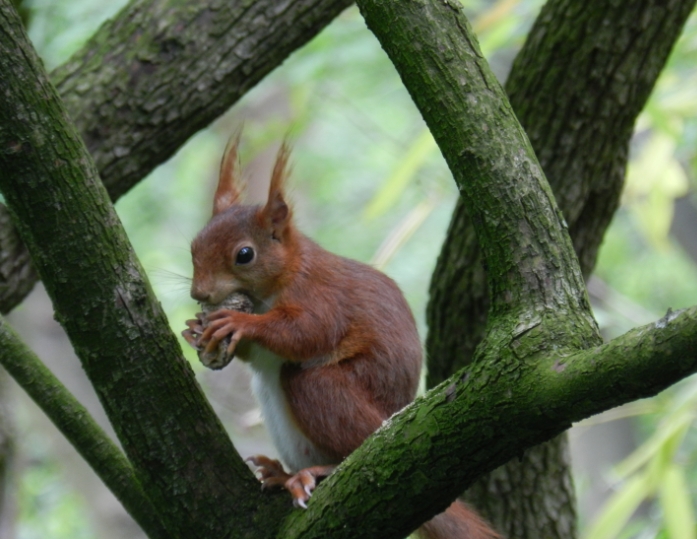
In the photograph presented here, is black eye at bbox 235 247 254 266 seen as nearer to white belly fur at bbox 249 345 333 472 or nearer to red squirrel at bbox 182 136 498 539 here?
red squirrel at bbox 182 136 498 539

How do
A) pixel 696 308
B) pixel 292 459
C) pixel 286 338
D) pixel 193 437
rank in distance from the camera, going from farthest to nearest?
1. pixel 292 459
2. pixel 286 338
3. pixel 193 437
4. pixel 696 308

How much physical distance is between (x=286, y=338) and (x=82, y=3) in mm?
2691

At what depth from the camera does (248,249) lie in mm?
2943

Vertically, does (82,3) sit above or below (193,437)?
above

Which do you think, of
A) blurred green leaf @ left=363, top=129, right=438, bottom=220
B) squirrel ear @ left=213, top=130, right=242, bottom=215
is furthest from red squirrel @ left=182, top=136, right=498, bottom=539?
blurred green leaf @ left=363, top=129, right=438, bottom=220

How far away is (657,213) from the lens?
4629 millimetres

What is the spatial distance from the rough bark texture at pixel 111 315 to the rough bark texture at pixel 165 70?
1.48m

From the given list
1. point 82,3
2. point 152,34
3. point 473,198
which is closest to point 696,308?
point 473,198

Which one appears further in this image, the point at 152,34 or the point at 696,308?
the point at 152,34

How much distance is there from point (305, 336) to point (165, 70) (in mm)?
1411

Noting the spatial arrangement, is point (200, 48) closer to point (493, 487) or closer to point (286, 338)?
point (286, 338)

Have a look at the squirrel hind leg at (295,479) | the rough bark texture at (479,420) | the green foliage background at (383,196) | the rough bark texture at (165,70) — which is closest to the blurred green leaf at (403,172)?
the green foliage background at (383,196)

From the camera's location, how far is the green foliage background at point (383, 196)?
4.12 m

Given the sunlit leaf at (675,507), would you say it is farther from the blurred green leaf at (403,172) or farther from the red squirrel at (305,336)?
the blurred green leaf at (403,172)
